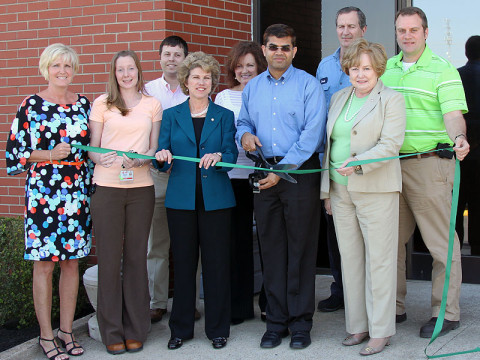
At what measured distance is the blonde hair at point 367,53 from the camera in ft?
14.0

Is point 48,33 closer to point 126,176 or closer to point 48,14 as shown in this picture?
point 48,14

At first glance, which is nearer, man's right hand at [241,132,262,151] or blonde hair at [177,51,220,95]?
man's right hand at [241,132,262,151]

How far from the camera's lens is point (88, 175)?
468 cm

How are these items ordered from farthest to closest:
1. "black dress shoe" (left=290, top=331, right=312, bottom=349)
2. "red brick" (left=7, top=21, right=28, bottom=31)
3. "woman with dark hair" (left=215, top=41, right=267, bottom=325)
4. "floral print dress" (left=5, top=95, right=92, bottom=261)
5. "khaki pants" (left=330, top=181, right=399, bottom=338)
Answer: "red brick" (left=7, top=21, right=28, bottom=31), "woman with dark hair" (left=215, top=41, right=267, bottom=325), "black dress shoe" (left=290, top=331, right=312, bottom=349), "floral print dress" (left=5, top=95, right=92, bottom=261), "khaki pants" (left=330, top=181, right=399, bottom=338)

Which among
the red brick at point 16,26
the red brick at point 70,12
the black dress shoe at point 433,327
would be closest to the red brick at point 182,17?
the red brick at point 70,12

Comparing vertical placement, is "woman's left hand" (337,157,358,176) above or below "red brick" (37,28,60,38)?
below

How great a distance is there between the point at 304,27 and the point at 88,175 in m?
2.99

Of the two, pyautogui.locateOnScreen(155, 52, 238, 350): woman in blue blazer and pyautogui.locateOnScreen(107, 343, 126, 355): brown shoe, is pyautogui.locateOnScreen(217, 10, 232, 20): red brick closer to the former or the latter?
pyautogui.locateOnScreen(155, 52, 238, 350): woman in blue blazer

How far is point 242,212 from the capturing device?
5074mm

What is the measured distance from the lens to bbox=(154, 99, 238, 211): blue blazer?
4570 mm

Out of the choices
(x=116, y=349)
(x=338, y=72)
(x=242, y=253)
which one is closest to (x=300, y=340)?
(x=242, y=253)

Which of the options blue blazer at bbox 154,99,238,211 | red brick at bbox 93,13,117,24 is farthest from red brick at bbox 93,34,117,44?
blue blazer at bbox 154,99,238,211

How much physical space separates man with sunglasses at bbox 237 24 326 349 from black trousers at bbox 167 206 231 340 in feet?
0.95

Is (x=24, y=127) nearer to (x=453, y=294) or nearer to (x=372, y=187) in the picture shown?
(x=372, y=187)
